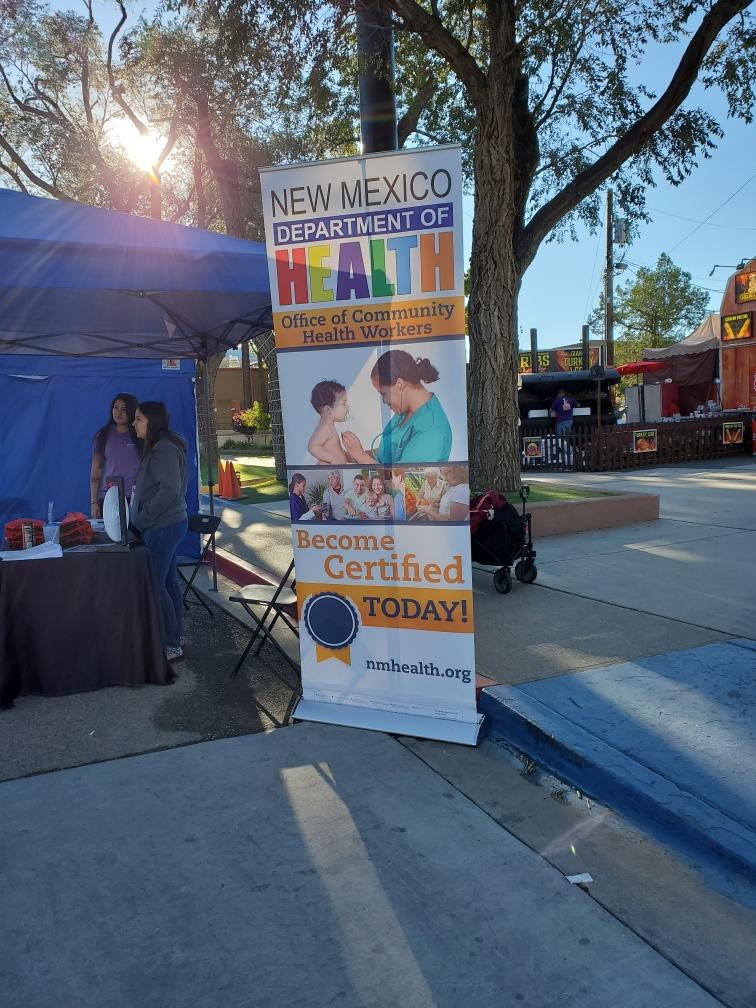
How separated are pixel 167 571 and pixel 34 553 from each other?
97 cm

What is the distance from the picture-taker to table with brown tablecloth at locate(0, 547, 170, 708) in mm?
5148

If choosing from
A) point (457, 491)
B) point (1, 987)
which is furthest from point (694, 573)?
point (1, 987)

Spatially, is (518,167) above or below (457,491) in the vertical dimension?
above

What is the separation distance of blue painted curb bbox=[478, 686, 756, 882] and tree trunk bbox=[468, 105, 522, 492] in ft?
20.0

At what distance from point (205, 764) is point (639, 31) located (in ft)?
41.2

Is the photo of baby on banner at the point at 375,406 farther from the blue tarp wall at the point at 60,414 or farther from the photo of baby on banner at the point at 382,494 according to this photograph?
the blue tarp wall at the point at 60,414

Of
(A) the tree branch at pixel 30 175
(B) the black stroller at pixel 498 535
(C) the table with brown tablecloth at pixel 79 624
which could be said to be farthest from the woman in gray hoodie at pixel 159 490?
(A) the tree branch at pixel 30 175

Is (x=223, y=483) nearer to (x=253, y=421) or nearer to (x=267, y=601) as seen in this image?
(x=267, y=601)

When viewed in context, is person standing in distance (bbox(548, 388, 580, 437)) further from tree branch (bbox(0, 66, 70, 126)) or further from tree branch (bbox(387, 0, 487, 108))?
tree branch (bbox(0, 66, 70, 126))

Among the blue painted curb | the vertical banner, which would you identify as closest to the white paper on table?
the vertical banner

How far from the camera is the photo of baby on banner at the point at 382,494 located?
420 cm

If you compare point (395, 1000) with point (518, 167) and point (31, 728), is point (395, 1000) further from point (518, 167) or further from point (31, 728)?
point (518, 167)

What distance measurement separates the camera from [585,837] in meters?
3.41

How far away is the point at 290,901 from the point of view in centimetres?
300
